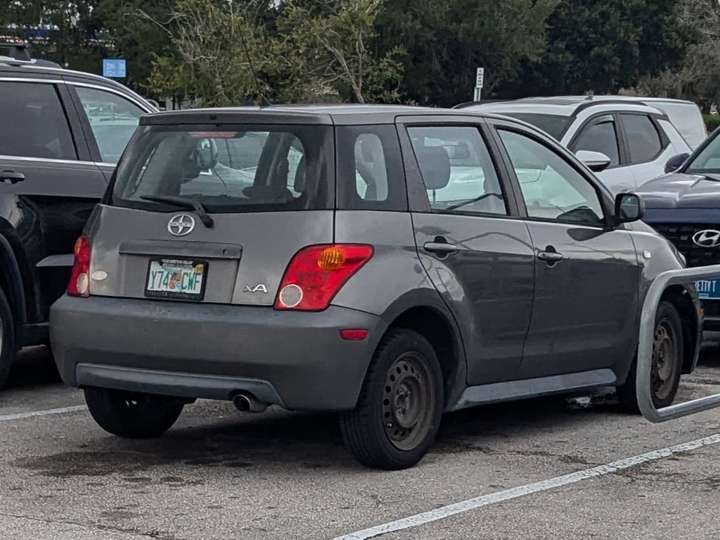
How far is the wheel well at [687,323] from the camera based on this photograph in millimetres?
8945

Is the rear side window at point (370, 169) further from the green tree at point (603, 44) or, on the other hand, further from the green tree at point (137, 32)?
the green tree at point (603, 44)

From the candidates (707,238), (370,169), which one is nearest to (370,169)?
(370,169)

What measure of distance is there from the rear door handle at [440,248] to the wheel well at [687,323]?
218 centimetres

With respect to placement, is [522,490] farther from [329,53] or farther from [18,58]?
[329,53]

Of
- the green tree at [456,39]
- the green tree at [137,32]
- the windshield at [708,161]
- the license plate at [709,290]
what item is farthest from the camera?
the green tree at [456,39]

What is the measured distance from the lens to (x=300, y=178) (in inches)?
271

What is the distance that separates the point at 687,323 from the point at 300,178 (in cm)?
311

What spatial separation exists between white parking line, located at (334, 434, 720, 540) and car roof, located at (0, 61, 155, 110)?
4.12m

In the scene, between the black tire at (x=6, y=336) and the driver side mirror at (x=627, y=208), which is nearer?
the driver side mirror at (x=627, y=208)

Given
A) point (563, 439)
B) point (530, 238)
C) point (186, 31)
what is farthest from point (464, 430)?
point (186, 31)

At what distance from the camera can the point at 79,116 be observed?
31.3 feet

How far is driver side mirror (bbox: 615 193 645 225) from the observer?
8344mm

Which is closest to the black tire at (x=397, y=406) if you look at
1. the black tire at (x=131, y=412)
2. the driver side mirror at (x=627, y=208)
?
the black tire at (x=131, y=412)

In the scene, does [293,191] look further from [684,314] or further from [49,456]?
[684,314]
